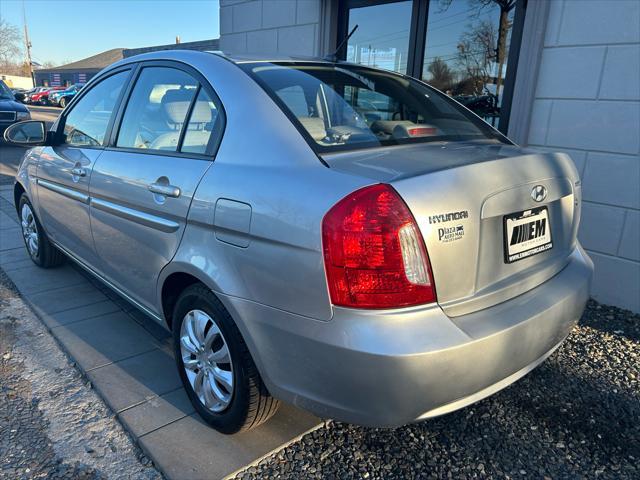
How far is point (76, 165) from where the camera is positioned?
312cm

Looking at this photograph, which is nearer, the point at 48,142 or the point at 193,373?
the point at 193,373

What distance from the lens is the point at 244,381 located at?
2006mm

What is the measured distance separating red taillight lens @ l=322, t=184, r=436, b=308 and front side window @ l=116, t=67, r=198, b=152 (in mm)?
1184

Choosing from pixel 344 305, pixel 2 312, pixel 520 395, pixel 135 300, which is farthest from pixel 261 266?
pixel 2 312

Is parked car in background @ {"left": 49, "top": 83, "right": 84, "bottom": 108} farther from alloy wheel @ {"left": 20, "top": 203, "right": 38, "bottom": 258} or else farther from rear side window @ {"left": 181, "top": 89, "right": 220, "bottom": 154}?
rear side window @ {"left": 181, "top": 89, "right": 220, "bottom": 154}

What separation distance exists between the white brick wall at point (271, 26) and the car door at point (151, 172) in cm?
336

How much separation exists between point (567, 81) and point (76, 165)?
360cm

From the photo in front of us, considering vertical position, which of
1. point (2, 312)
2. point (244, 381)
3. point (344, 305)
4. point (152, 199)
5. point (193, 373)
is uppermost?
point (152, 199)

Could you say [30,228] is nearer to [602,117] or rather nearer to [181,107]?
[181,107]

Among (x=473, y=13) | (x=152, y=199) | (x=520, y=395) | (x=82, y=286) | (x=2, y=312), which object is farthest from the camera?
(x=473, y=13)

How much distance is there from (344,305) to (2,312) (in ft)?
10.0

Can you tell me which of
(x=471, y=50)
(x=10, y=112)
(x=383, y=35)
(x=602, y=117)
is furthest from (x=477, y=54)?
(x=10, y=112)

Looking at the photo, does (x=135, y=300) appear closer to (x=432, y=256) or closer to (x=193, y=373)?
(x=193, y=373)

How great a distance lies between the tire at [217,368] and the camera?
200 cm
